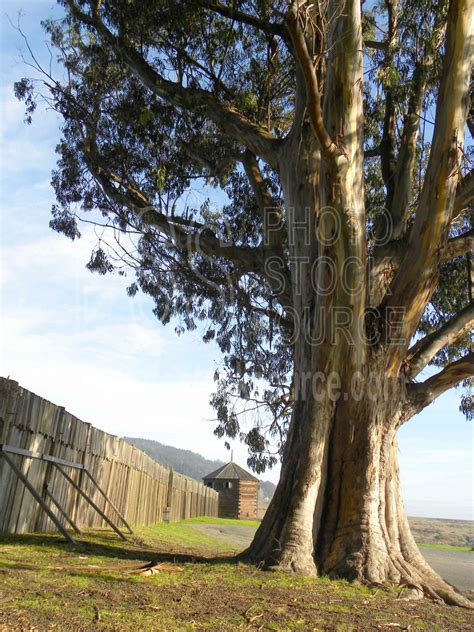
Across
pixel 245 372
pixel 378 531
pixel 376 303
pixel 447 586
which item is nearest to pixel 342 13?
pixel 376 303

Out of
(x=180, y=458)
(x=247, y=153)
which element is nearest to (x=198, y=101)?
(x=247, y=153)

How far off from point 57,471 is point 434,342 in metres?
5.53

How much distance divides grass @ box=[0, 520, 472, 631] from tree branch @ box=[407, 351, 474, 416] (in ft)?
8.03

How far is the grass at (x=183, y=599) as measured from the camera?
153 inches

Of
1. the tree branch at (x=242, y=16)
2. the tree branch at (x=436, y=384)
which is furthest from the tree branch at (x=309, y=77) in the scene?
the tree branch at (x=242, y=16)

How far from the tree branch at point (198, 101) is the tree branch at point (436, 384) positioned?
3585 mm

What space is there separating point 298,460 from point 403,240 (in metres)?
3.18

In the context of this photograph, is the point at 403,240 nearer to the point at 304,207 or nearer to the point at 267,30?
the point at 304,207

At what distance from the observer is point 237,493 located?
1326 inches

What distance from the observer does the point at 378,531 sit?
6328 mm

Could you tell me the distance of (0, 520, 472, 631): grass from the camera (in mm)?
3881

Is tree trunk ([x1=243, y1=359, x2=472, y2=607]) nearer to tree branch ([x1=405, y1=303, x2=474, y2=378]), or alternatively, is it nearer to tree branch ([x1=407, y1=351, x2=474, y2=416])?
tree branch ([x1=407, y1=351, x2=474, y2=416])

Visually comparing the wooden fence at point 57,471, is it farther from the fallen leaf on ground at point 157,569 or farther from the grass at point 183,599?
the fallen leaf on ground at point 157,569

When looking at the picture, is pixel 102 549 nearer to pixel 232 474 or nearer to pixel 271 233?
pixel 271 233
